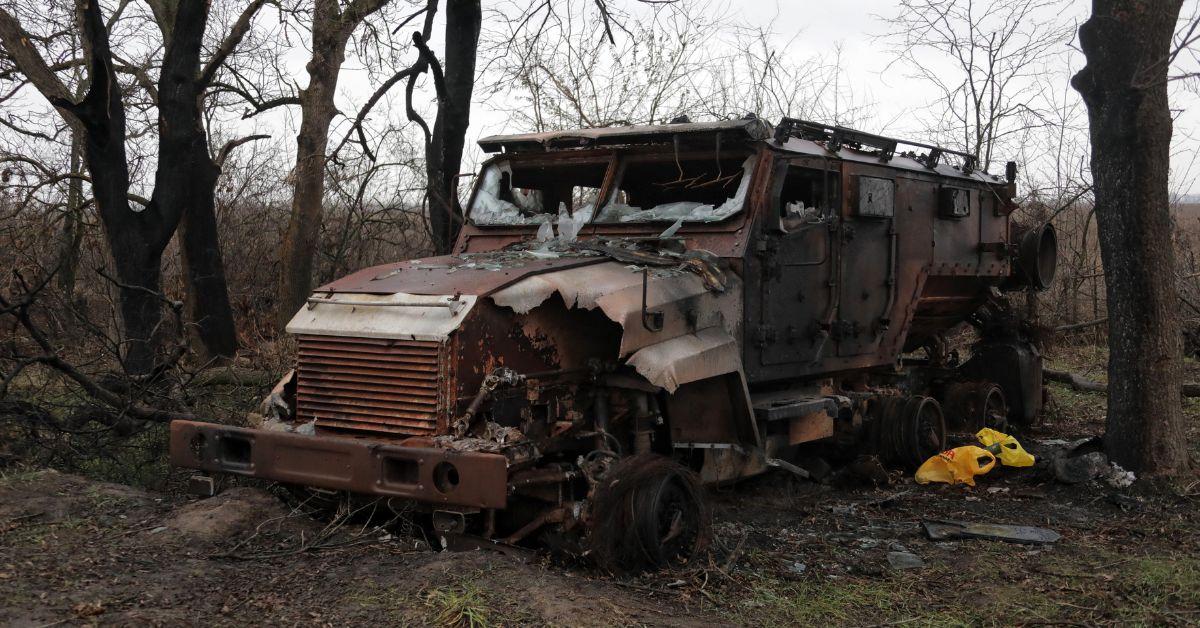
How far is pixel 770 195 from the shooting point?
6691mm

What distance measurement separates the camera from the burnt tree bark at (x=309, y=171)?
13.7 metres

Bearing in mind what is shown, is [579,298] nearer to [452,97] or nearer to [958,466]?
[958,466]

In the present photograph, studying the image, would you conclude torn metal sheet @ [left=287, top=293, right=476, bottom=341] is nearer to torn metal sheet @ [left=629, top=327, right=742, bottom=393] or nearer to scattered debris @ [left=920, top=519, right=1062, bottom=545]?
torn metal sheet @ [left=629, top=327, right=742, bottom=393]

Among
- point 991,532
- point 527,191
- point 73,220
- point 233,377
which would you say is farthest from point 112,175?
point 991,532

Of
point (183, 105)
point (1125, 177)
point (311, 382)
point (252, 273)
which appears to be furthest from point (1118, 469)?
point (252, 273)

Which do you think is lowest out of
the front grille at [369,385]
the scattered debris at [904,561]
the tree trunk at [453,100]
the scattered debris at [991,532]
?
the scattered debris at [904,561]

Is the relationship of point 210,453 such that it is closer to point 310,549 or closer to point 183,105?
point 310,549

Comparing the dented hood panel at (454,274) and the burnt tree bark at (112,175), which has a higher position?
the burnt tree bark at (112,175)

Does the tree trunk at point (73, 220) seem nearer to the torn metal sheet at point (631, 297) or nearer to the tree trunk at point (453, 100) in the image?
the tree trunk at point (453, 100)

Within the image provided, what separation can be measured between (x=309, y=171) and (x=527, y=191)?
7080 mm

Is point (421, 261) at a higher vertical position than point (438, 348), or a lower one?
higher

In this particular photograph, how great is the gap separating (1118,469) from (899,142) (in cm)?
285

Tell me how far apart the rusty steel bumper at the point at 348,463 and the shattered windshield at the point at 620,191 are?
2.37m

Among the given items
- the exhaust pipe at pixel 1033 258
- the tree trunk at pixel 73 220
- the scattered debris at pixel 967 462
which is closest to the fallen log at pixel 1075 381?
the exhaust pipe at pixel 1033 258
